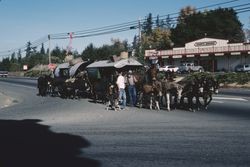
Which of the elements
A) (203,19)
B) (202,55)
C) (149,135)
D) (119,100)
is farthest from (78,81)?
(203,19)

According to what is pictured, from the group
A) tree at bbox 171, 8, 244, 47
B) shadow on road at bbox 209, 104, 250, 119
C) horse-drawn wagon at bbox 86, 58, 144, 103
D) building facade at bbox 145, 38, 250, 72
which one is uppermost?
tree at bbox 171, 8, 244, 47

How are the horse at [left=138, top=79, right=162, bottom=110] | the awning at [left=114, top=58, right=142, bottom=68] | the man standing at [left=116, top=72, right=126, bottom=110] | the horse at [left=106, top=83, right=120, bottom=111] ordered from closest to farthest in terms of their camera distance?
the horse at [left=138, top=79, right=162, bottom=110], the horse at [left=106, top=83, right=120, bottom=111], the man standing at [left=116, top=72, right=126, bottom=110], the awning at [left=114, top=58, right=142, bottom=68]

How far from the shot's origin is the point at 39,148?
1191 cm

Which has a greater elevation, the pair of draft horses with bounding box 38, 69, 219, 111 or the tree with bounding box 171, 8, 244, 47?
the tree with bounding box 171, 8, 244, 47

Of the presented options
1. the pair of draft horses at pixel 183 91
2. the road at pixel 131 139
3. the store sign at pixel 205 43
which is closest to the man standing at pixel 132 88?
the pair of draft horses at pixel 183 91

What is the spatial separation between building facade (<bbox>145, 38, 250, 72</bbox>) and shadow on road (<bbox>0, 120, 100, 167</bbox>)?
58562mm

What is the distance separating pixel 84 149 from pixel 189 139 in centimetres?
302

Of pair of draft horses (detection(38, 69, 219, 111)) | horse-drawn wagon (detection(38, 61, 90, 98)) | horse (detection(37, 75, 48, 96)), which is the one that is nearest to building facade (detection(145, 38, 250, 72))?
horse (detection(37, 75, 48, 96))

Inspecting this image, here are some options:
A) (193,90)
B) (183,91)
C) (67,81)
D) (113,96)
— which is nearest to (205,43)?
(67,81)

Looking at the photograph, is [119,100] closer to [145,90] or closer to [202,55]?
[145,90]

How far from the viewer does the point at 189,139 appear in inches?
493

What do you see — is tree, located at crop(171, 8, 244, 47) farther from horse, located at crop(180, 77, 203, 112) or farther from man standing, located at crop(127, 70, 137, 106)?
horse, located at crop(180, 77, 203, 112)

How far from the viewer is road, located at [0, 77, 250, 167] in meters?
10.1

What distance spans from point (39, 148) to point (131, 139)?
8.82 feet
